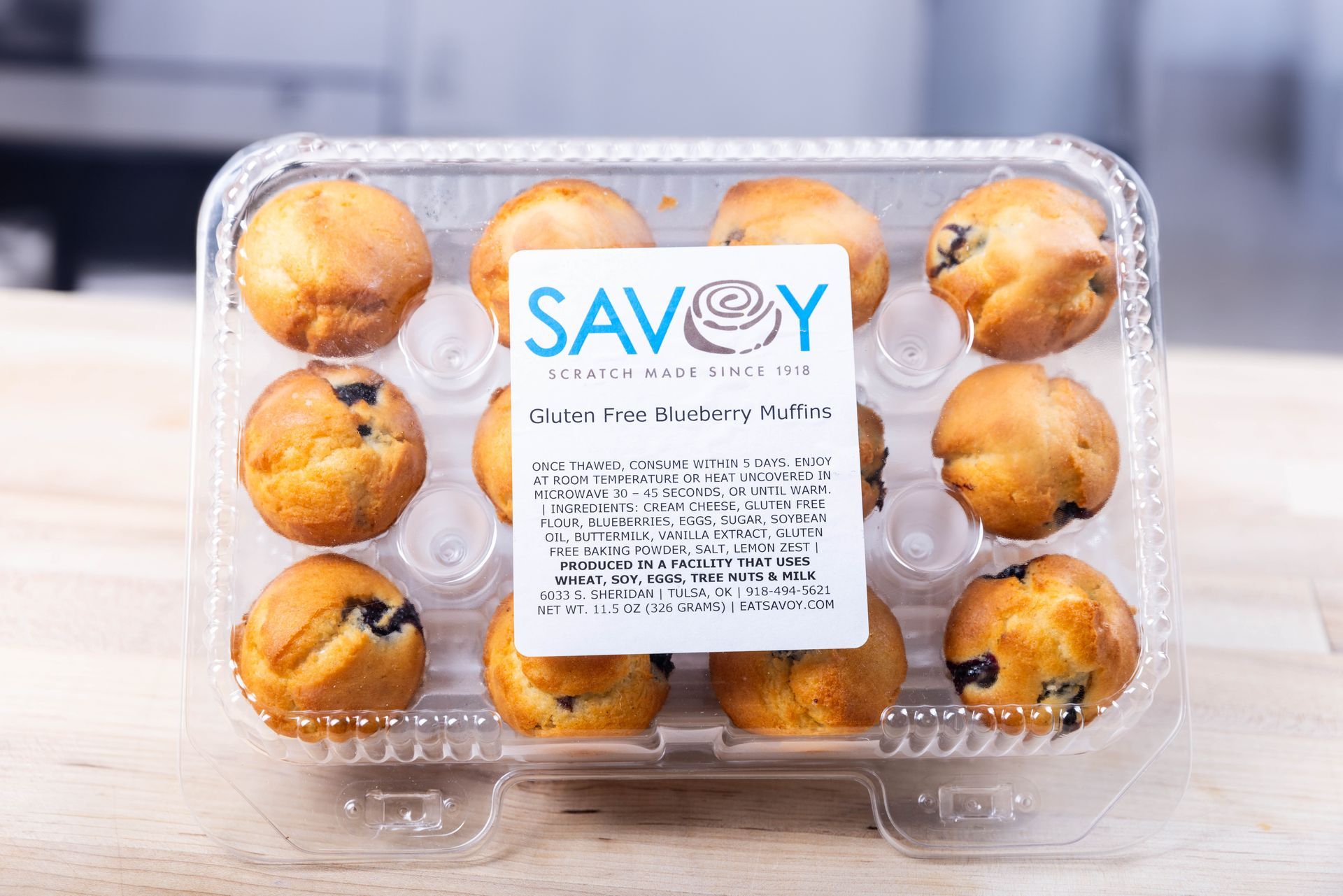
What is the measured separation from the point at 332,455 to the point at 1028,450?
2.14ft

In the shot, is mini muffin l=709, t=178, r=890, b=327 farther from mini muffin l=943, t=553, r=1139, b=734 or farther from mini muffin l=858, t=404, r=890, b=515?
mini muffin l=943, t=553, r=1139, b=734

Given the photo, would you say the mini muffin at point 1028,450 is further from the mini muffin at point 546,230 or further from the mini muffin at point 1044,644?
the mini muffin at point 546,230

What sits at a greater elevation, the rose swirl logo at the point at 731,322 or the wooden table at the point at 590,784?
the rose swirl logo at the point at 731,322

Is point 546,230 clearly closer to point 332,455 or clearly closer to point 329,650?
point 332,455

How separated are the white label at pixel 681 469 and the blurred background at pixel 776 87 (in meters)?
0.81

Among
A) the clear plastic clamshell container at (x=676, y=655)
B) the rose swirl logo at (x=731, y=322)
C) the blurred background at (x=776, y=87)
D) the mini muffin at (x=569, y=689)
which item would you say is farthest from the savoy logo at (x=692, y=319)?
the blurred background at (x=776, y=87)

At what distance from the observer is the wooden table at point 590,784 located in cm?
108

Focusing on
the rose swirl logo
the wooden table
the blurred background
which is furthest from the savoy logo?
the blurred background

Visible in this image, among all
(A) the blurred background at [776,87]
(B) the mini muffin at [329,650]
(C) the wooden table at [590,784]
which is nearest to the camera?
(B) the mini muffin at [329,650]

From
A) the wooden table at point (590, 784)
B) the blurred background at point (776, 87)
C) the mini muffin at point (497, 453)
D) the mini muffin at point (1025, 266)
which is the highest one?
the blurred background at point (776, 87)

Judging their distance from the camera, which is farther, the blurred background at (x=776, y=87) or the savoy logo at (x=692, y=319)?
the blurred background at (x=776, y=87)

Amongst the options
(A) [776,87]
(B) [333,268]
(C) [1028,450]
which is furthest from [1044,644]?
(A) [776,87]

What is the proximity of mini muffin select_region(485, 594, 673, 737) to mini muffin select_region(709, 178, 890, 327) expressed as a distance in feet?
1.37

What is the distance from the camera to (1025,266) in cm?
100
